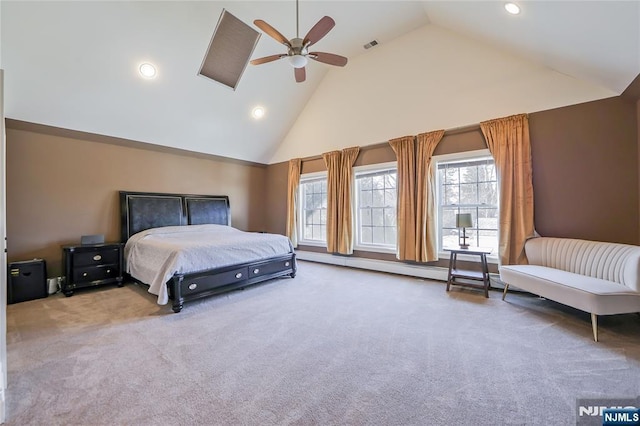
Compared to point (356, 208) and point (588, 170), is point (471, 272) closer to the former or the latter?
point (588, 170)

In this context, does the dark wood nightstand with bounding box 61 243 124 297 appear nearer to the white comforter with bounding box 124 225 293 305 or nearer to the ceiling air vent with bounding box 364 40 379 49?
the white comforter with bounding box 124 225 293 305

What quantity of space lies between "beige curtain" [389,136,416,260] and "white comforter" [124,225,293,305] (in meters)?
2.01

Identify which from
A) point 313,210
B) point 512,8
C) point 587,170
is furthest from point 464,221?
point 313,210

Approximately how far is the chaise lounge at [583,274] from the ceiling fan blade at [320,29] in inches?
135

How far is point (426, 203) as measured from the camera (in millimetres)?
4262

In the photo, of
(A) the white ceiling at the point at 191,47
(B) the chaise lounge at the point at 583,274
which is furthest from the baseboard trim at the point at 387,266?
(A) the white ceiling at the point at 191,47

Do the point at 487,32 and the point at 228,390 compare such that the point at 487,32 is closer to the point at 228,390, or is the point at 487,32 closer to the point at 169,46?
the point at 169,46

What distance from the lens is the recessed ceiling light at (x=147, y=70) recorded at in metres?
3.68

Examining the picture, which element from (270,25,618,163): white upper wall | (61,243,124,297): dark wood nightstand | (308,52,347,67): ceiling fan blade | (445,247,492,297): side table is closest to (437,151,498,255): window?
(445,247,492,297): side table

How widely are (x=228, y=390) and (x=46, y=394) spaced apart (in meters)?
1.14

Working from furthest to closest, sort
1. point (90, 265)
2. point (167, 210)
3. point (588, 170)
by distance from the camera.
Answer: point (167, 210) → point (90, 265) → point (588, 170)

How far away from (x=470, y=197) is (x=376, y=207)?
1.67 metres

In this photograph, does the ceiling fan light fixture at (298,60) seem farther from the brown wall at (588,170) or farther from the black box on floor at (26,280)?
the black box on floor at (26,280)

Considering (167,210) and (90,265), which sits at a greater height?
(167,210)
